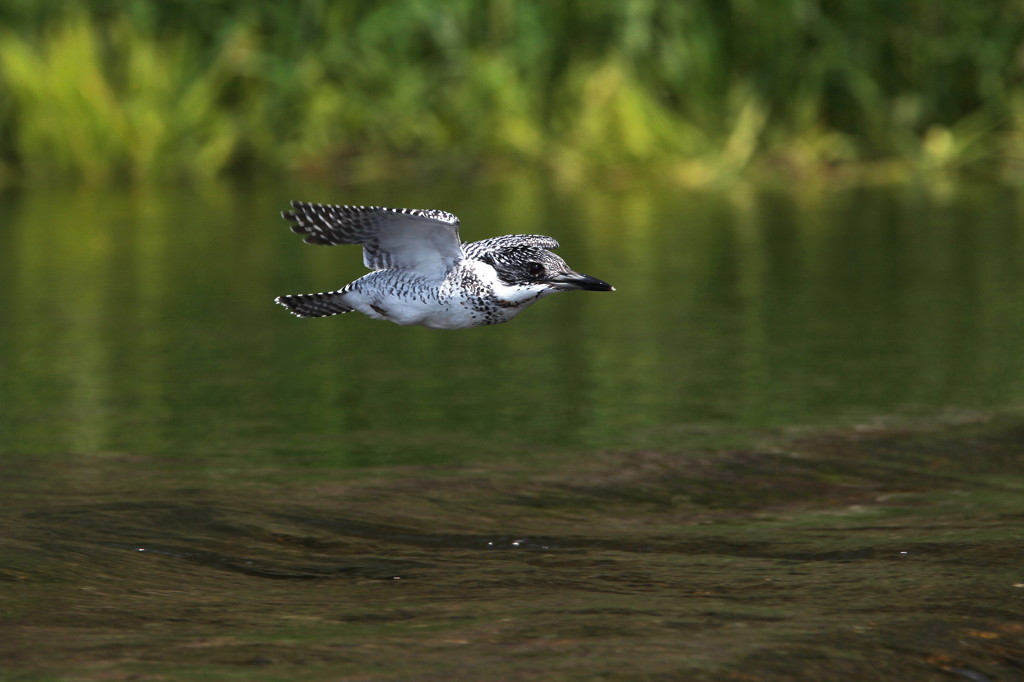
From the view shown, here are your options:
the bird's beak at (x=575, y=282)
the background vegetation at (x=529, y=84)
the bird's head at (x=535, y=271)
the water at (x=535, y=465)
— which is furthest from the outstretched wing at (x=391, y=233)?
the background vegetation at (x=529, y=84)

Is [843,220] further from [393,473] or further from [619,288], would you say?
[393,473]

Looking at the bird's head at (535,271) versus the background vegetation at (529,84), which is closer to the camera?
the bird's head at (535,271)

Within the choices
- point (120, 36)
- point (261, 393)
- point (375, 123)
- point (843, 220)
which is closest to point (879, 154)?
point (843, 220)

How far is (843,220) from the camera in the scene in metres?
11.4

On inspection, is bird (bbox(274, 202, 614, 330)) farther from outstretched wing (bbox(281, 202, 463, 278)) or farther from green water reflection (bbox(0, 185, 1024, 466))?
green water reflection (bbox(0, 185, 1024, 466))

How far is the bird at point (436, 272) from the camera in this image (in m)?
4.08

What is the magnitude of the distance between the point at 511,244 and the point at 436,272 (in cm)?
20

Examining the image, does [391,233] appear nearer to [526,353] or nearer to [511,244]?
[511,244]

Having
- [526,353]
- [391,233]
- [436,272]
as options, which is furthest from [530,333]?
[436,272]

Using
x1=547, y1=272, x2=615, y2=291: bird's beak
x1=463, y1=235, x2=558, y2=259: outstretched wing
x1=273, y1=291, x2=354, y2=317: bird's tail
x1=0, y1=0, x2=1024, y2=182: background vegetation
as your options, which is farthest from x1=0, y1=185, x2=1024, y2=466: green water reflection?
x1=547, y1=272, x2=615, y2=291: bird's beak

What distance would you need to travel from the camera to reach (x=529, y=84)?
509 inches

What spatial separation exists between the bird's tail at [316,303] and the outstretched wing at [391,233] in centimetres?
15

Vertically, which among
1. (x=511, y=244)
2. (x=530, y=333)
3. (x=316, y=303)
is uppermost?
(x=530, y=333)

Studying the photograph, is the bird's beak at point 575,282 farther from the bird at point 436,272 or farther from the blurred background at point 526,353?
the blurred background at point 526,353
